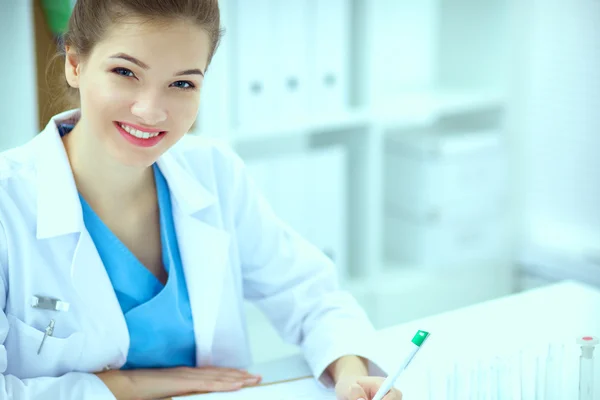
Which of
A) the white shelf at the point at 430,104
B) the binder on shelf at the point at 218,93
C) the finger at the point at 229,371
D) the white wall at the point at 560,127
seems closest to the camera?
the finger at the point at 229,371

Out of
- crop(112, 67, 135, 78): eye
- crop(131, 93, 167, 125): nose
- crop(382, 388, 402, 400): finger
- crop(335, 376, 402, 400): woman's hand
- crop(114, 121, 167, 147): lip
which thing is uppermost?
crop(112, 67, 135, 78): eye

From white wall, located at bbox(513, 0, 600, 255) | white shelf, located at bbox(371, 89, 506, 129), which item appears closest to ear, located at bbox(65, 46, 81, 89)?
white shelf, located at bbox(371, 89, 506, 129)

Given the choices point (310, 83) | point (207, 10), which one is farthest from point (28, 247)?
point (310, 83)

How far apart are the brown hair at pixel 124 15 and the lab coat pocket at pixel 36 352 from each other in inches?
16.1

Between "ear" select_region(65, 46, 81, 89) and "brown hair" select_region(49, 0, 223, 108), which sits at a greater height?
"brown hair" select_region(49, 0, 223, 108)

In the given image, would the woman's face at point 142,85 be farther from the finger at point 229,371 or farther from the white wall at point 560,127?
the white wall at point 560,127

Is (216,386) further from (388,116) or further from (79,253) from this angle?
(388,116)

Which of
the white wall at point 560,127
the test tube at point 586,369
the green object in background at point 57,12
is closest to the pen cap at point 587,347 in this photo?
the test tube at point 586,369

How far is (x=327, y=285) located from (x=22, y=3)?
956 millimetres

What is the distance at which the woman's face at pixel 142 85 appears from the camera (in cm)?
116

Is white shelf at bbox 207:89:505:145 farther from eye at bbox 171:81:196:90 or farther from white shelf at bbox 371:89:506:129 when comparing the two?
eye at bbox 171:81:196:90

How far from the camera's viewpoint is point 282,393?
121 cm

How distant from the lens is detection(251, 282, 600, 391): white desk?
4.29ft

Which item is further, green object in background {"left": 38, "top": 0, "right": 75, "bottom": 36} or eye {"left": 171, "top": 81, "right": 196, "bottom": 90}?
green object in background {"left": 38, "top": 0, "right": 75, "bottom": 36}
